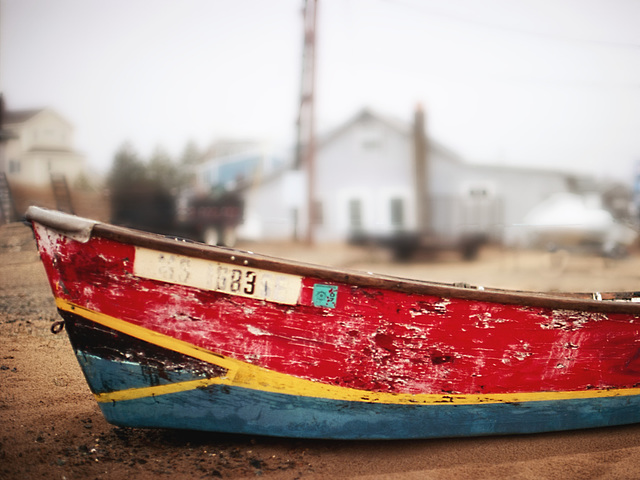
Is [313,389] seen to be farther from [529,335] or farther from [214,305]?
[529,335]

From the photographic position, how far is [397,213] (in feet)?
66.4

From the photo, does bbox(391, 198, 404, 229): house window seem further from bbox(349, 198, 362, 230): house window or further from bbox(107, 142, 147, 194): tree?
bbox(107, 142, 147, 194): tree

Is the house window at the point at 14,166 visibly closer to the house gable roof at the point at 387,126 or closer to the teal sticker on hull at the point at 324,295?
the teal sticker on hull at the point at 324,295

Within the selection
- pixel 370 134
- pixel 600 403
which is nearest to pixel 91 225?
pixel 600 403

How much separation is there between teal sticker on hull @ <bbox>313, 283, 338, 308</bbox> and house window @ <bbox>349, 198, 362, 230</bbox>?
17.8m

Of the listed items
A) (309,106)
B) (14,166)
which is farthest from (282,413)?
(309,106)

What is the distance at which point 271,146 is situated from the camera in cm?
3450

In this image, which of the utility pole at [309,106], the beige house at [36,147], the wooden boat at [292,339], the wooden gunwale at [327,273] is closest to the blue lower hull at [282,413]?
the wooden boat at [292,339]

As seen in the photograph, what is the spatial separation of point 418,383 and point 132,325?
5.40ft

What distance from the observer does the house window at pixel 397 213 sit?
66.1 ft

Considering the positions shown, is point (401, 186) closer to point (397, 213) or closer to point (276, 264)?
point (397, 213)

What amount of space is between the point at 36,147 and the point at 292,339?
5.67 m

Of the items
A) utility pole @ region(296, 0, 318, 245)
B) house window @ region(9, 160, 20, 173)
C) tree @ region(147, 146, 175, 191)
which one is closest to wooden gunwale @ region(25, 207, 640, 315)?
house window @ region(9, 160, 20, 173)

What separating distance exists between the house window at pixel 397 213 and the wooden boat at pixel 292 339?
17069mm
